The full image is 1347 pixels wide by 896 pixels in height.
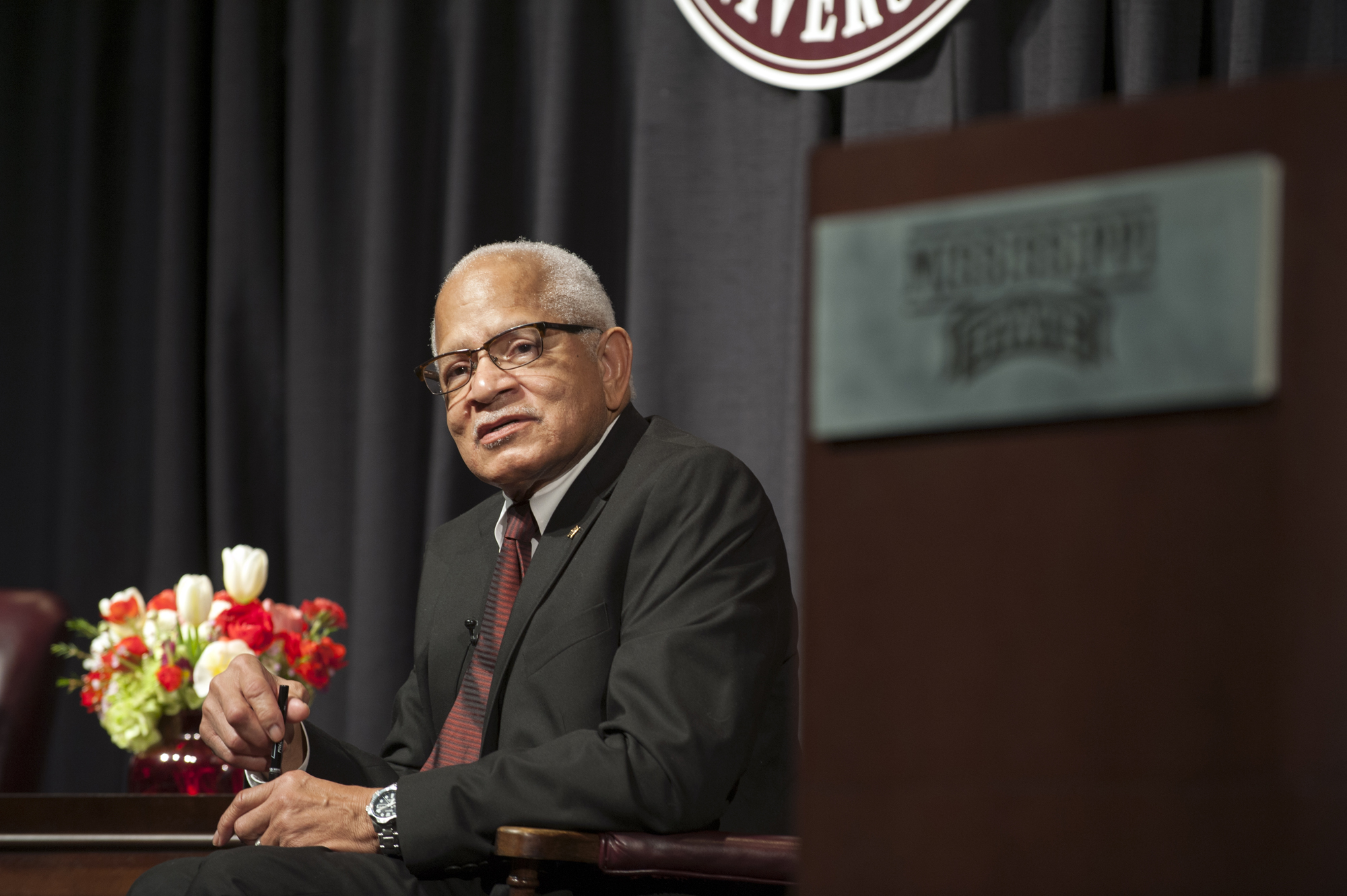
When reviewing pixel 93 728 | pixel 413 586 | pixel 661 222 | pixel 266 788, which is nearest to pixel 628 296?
pixel 661 222

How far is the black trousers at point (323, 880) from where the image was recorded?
4.31ft

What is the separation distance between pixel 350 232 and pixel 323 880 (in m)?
1.90

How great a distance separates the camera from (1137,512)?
1.03ft

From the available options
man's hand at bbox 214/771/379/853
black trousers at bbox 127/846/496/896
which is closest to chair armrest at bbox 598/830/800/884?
black trousers at bbox 127/846/496/896

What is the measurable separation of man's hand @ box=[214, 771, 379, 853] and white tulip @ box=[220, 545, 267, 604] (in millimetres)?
662

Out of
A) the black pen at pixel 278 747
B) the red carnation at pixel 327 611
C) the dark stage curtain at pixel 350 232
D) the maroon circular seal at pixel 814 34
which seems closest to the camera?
the black pen at pixel 278 747

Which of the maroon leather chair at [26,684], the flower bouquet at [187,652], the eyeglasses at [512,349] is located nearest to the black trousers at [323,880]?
the flower bouquet at [187,652]

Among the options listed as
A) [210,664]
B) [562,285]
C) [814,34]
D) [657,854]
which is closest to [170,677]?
[210,664]

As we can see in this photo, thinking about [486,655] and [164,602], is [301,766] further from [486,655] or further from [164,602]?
[164,602]

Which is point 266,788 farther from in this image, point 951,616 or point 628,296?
point 628,296

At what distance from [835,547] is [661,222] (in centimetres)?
235

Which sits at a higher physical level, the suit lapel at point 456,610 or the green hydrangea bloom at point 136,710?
the suit lapel at point 456,610

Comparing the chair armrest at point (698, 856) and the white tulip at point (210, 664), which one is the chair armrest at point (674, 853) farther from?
the white tulip at point (210, 664)

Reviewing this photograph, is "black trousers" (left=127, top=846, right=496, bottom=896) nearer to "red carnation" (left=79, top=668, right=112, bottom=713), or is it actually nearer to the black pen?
the black pen
